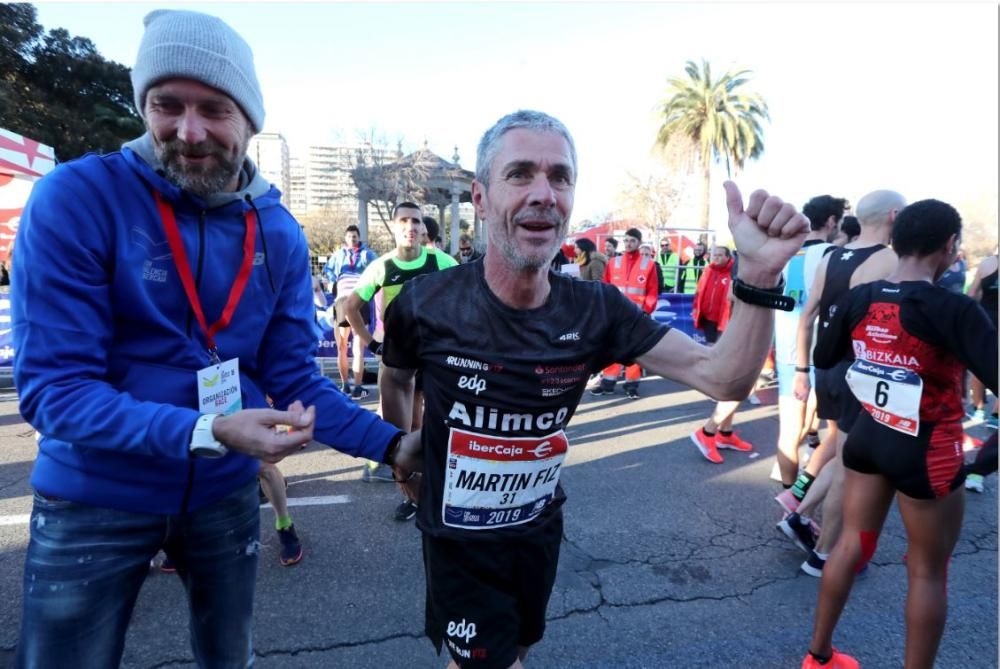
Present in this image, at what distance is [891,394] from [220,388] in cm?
257

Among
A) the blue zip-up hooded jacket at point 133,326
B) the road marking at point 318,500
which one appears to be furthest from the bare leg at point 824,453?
the road marking at point 318,500

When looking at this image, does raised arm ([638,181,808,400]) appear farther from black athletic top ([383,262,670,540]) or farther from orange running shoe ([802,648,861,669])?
orange running shoe ([802,648,861,669])

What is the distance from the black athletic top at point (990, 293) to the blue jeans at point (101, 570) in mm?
8079

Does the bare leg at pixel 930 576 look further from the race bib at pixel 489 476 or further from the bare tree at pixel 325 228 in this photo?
the bare tree at pixel 325 228

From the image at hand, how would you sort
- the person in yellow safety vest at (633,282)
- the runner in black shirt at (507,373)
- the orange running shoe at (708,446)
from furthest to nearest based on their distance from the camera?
the person in yellow safety vest at (633,282) → the orange running shoe at (708,446) → the runner in black shirt at (507,373)

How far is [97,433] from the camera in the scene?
1199 mm

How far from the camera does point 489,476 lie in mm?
1648

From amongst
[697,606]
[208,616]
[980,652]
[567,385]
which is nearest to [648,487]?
[697,606]

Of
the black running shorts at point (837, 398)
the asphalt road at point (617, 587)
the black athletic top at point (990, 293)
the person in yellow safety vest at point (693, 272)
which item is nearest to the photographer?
the asphalt road at point (617, 587)

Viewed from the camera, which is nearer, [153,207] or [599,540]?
[153,207]

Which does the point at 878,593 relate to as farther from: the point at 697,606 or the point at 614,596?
the point at 614,596

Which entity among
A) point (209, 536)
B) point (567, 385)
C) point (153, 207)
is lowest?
point (209, 536)

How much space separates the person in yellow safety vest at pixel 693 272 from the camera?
44.8ft

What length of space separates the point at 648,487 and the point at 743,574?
1270mm
